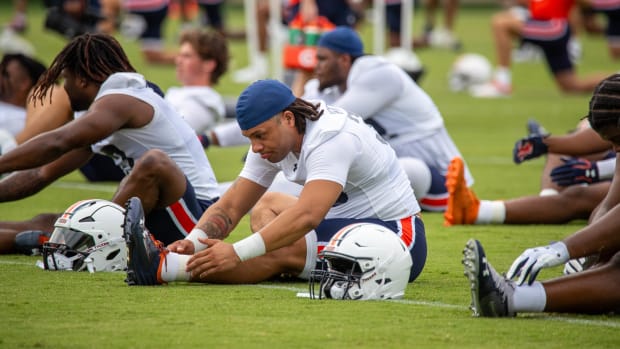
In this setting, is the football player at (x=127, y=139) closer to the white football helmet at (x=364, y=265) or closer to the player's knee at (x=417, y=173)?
the white football helmet at (x=364, y=265)

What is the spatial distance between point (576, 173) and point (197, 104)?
3.80 meters

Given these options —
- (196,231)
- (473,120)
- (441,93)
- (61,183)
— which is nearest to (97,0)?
(441,93)

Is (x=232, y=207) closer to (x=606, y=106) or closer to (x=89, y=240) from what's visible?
(x=89, y=240)

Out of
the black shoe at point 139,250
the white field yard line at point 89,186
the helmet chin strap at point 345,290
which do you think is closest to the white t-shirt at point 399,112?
the white field yard line at point 89,186

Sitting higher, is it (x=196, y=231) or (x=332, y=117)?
(x=332, y=117)

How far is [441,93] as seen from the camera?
19.2 metres

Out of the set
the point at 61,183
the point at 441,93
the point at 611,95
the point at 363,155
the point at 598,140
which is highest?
the point at 611,95

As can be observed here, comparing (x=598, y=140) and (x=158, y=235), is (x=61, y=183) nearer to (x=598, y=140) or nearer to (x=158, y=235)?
(x=158, y=235)

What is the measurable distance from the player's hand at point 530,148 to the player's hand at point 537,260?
3323mm

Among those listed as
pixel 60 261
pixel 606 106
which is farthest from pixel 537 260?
pixel 60 261

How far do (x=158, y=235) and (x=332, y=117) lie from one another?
1519 mm

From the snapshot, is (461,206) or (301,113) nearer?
(301,113)

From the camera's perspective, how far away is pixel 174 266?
6012 mm

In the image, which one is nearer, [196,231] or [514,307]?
[514,307]
